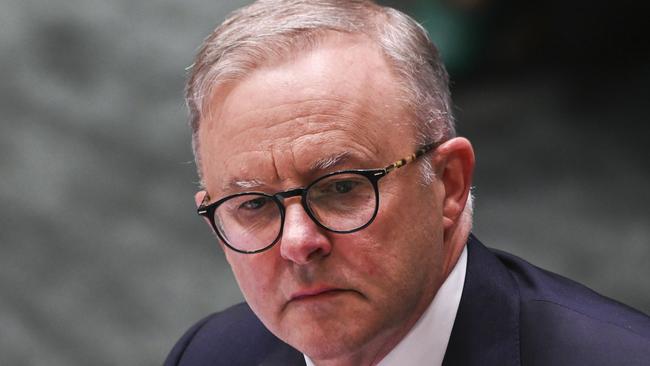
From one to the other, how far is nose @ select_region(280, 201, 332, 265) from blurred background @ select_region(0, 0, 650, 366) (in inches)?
58.7

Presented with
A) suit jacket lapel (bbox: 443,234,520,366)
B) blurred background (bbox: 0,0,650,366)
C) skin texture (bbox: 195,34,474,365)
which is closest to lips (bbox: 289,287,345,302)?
skin texture (bbox: 195,34,474,365)

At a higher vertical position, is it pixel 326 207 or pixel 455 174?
pixel 326 207

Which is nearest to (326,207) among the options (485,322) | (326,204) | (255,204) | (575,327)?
(326,204)

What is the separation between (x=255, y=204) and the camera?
2.21 m

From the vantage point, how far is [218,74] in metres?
2.26

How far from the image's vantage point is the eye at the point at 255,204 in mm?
2197

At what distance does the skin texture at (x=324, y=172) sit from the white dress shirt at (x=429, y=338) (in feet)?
0.28

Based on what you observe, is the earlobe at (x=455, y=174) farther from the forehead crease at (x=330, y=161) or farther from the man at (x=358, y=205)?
the forehead crease at (x=330, y=161)

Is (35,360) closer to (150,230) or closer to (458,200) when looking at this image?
(150,230)

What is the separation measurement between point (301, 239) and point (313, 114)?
0.24m

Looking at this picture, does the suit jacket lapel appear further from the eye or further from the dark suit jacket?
the eye

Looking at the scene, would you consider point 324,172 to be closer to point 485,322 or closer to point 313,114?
point 313,114

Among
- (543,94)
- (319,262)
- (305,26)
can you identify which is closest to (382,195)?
(319,262)

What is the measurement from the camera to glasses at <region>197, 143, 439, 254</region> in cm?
213
